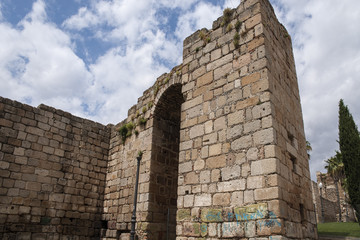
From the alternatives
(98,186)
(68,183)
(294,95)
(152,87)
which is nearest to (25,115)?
(68,183)

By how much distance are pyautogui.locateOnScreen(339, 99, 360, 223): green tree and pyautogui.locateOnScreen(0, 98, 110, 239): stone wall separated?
11706 millimetres

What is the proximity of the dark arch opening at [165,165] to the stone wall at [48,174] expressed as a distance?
2.86 meters

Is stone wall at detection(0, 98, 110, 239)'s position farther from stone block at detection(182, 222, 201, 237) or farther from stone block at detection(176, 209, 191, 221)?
stone block at detection(182, 222, 201, 237)

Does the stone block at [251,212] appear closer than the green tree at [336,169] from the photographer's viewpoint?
Yes

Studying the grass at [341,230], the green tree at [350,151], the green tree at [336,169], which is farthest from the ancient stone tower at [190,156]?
the green tree at [336,169]

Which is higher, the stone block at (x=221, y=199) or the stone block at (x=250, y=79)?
the stone block at (x=250, y=79)

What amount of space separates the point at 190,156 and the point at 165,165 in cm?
287

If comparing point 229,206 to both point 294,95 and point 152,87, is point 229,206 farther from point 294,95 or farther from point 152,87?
point 152,87

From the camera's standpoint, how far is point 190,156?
20.5 ft

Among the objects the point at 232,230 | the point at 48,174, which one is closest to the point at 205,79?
the point at 232,230

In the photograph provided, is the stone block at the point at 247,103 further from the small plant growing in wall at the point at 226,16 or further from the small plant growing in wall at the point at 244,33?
the small plant growing in wall at the point at 226,16

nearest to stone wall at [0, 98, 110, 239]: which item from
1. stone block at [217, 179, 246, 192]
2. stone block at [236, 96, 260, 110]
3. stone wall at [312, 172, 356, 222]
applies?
stone block at [217, 179, 246, 192]

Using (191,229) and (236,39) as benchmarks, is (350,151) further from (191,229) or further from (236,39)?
(191,229)

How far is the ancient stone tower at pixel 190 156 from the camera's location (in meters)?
5.12
